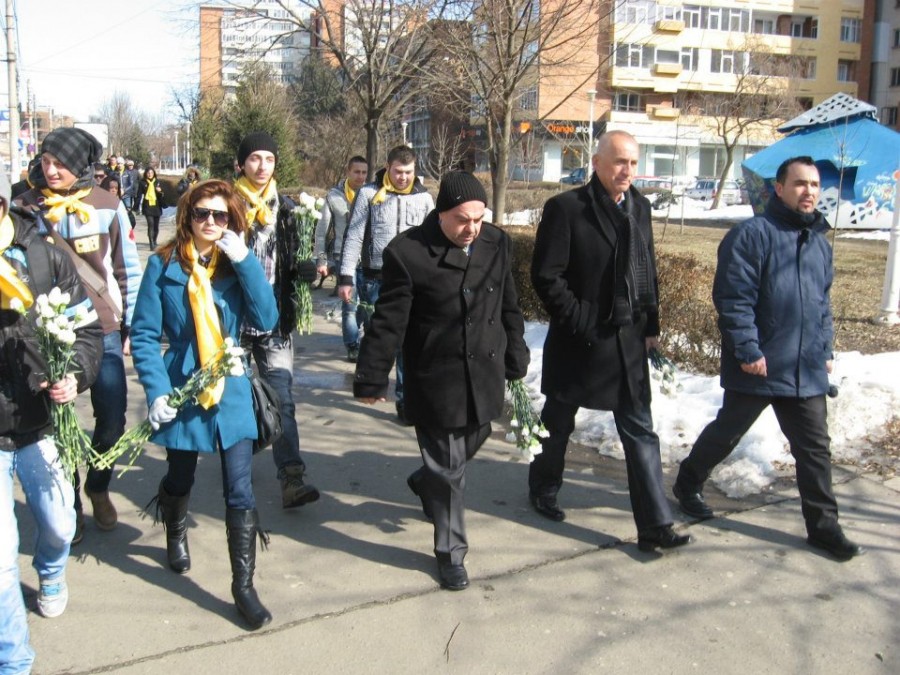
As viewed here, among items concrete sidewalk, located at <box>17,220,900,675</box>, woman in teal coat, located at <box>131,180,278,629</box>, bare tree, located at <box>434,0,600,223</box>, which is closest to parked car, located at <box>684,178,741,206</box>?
bare tree, located at <box>434,0,600,223</box>

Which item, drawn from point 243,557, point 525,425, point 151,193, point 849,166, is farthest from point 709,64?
point 243,557

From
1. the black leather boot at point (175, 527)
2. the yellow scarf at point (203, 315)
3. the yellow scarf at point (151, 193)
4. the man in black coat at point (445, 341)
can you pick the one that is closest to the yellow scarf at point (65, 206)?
the yellow scarf at point (203, 315)

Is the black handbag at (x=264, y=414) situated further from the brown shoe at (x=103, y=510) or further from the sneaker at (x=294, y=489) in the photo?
the brown shoe at (x=103, y=510)

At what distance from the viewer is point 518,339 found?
4211mm

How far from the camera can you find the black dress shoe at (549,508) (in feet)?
15.3

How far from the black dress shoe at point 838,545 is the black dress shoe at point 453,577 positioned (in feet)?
5.53

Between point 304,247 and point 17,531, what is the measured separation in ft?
6.83

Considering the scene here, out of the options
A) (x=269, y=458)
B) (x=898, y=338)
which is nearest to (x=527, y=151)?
(x=898, y=338)

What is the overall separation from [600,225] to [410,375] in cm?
116

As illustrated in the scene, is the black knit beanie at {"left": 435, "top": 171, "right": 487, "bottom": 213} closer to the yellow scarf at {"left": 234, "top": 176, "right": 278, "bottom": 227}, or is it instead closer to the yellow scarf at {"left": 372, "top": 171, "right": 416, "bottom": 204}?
the yellow scarf at {"left": 234, "top": 176, "right": 278, "bottom": 227}

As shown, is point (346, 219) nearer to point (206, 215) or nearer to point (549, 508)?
→ point (549, 508)

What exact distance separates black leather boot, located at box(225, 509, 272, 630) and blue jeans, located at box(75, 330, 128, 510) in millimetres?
1034

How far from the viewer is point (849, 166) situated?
921 inches

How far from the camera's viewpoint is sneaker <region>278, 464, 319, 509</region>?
4.73 metres
